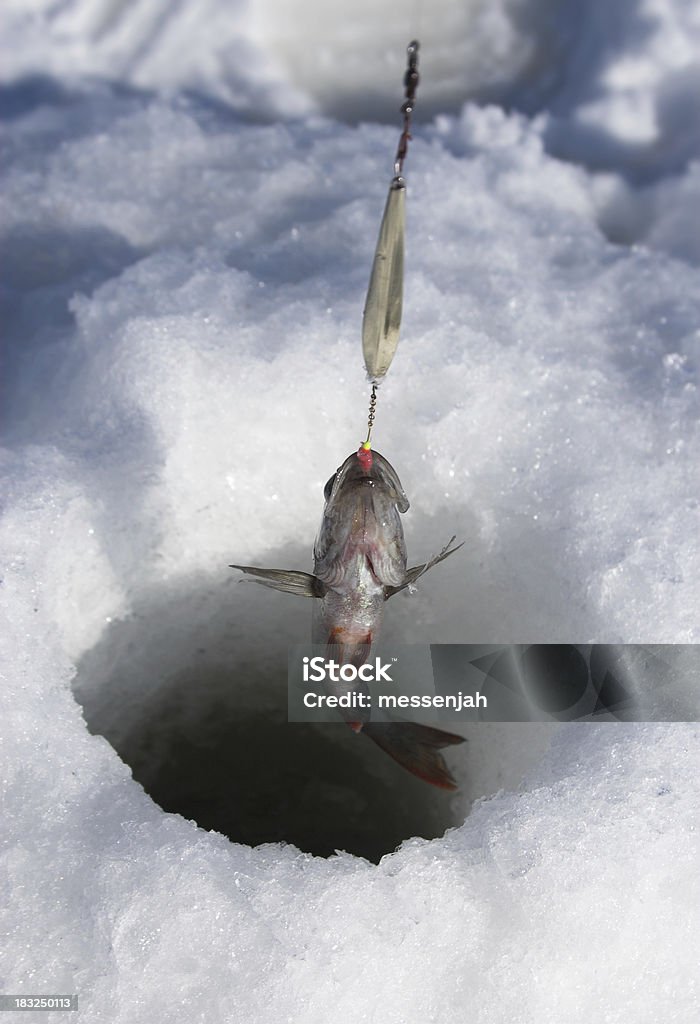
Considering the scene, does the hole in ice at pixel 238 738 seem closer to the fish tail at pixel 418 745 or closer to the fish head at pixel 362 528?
the fish tail at pixel 418 745

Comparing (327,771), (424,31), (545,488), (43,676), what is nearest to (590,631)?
(545,488)

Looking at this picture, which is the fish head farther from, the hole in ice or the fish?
the hole in ice

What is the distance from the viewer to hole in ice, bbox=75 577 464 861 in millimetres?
1729

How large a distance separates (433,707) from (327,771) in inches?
15.7

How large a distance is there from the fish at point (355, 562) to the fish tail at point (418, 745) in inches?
7.5

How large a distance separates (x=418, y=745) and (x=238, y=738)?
1.76 feet

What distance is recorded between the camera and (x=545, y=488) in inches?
63.8

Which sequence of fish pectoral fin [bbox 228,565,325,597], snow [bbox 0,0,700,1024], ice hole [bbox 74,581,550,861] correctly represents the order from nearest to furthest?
snow [bbox 0,0,700,1024] → fish pectoral fin [bbox 228,565,325,597] → ice hole [bbox 74,581,550,861]

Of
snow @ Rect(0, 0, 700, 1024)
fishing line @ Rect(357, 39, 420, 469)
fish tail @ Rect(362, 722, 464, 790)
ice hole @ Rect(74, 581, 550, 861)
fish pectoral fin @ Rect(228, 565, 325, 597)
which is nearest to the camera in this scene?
fishing line @ Rect(357, 39, 420, 469)

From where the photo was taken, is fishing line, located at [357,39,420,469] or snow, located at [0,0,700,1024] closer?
fishing line, located at [357,39,420,469]

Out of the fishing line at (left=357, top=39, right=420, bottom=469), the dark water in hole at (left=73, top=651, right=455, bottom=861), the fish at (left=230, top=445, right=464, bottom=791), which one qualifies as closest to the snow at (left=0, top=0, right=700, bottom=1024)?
the dark water in hole at (left=73, top=651, right=455, bottom=861)

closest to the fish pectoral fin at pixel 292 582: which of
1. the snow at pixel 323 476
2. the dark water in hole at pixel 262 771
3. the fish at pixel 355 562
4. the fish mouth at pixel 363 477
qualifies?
the fish at pixel 355 562

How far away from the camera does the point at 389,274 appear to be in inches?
40.0

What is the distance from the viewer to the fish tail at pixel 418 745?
1.59 meters
